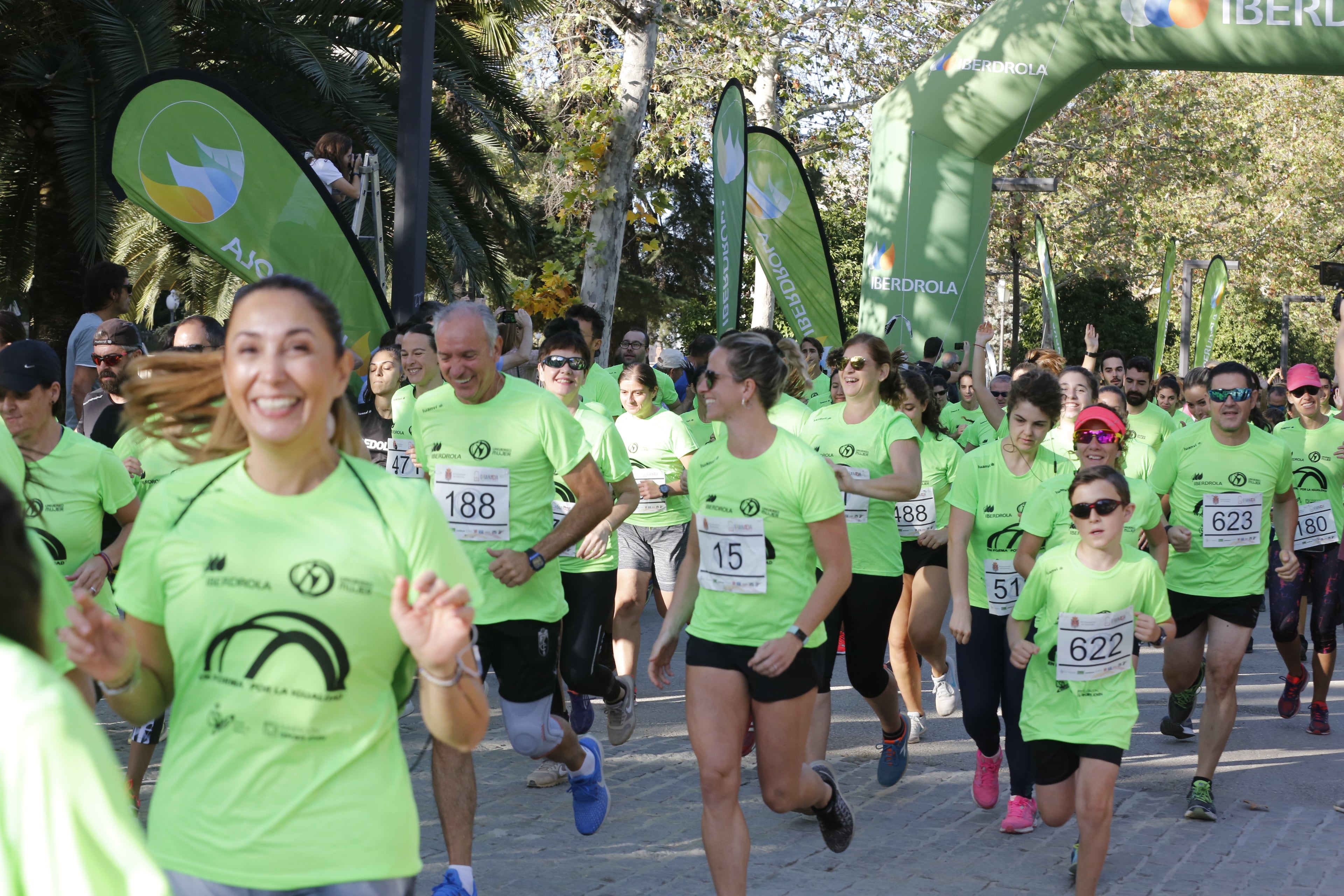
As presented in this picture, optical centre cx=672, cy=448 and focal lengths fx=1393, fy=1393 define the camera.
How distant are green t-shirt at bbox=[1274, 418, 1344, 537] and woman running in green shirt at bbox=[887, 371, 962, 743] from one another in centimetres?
235

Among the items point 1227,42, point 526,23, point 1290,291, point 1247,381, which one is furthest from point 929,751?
point 1290,291

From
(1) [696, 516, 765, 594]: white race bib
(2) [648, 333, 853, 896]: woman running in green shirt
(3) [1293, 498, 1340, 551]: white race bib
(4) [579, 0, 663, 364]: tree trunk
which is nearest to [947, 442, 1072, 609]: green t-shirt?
(2) [648, 333, 853, 896]: woman running in green shirt

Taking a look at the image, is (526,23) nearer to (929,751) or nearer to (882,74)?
(882,74)

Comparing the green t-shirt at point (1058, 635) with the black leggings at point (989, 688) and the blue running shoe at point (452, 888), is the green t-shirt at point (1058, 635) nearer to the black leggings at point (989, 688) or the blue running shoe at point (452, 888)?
the black leggings at point (989, 688)

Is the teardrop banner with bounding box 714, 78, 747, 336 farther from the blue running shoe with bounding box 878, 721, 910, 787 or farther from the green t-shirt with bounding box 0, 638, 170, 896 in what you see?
the green t-shirt with bounding box 0, 638, 170, 896

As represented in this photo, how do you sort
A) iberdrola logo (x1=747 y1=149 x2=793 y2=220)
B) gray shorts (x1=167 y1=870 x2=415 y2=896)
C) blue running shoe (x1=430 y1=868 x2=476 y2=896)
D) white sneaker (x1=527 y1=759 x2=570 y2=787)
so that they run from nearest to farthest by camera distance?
gray shorts (x1=167 y1=870 x2=415 y2=896) → blue running shoe (x1=430 y1=868 x2=476 y2=896) → white sneaker (x1=527 y1=759 x2=570 y2=787) → iberdrola logo (x1=747 y1=149 x2=793 y2=220)

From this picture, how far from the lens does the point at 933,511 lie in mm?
7395

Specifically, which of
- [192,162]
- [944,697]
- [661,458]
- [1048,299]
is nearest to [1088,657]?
[944,697]

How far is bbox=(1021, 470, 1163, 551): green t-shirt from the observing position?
17.8 ft

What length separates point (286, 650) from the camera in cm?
241

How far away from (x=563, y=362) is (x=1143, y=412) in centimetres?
449

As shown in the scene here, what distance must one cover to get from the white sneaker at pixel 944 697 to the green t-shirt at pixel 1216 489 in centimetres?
156

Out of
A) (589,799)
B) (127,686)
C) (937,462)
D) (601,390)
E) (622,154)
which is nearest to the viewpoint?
(127,686)

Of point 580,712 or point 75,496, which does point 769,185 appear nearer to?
point 580,712
